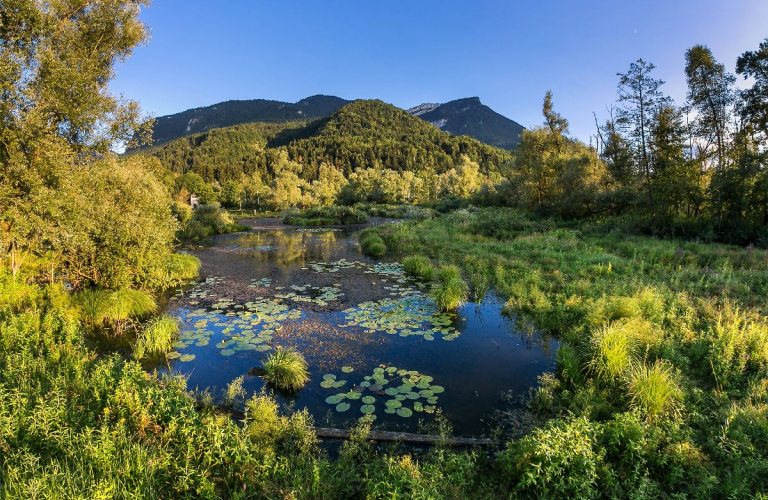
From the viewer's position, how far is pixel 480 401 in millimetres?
7125

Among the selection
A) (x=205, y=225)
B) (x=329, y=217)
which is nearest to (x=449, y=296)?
(x=205, y=225)

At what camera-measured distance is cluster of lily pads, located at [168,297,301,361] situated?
9539mm

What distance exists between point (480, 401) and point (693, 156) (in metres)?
26.8

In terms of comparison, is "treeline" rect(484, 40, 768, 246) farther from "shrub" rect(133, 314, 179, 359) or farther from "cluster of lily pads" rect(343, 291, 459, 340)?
"shrub" rect(133, 314, 179, 359)

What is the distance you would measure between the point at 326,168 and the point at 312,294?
108450 millimetres

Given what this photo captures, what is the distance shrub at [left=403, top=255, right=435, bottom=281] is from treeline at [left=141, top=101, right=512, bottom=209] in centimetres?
3325

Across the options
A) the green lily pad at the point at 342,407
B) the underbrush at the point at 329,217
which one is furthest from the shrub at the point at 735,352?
the underbrush at the point at 329,217

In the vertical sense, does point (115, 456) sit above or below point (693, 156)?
below

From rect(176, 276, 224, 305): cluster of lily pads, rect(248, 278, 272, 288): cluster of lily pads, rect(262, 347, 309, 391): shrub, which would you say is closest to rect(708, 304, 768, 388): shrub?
rect(262, 347, 309, 391): shrub

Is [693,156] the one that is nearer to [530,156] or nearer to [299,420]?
[530,156]

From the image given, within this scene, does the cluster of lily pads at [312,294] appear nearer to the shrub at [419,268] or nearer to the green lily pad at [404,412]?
the shrub at [419,268]

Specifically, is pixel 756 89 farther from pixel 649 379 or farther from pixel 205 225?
pixel 205 225

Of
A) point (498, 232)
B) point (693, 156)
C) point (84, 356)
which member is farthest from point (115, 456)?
point (693, 156)

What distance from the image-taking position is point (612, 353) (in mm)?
7332
